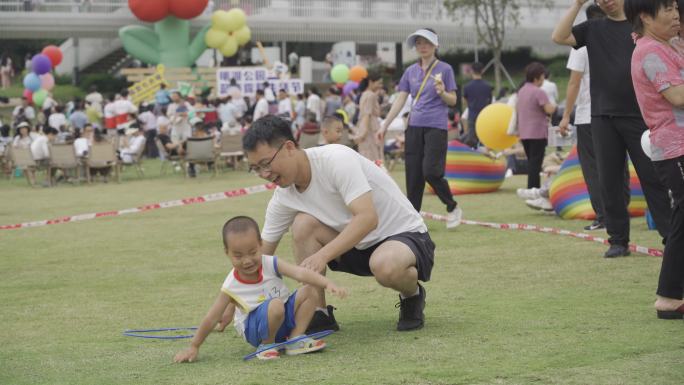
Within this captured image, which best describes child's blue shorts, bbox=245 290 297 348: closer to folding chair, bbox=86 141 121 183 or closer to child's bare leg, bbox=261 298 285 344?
child's bare leg, bbox=261 298 285 344

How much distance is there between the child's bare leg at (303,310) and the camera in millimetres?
5570

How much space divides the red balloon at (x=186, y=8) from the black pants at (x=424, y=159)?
27.8 metres

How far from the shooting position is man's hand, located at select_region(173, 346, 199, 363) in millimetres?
5375

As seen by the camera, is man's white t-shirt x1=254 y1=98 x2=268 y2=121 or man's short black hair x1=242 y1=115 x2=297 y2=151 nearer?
man's short black hair x1=242 y1=115 x2=297 y2=151

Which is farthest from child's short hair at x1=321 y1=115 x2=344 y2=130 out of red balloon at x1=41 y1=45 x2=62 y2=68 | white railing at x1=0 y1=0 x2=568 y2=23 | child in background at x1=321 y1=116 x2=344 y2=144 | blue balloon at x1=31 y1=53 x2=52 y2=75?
white railing at x1=0 y1=0 x2=568 y2=23

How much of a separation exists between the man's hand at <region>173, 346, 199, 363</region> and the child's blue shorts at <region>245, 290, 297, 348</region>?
29 centimetres

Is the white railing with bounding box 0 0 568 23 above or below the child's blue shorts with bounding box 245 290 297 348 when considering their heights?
above

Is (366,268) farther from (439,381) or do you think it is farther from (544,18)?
(544,18)

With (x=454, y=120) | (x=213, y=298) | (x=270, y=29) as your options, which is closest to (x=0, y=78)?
(x=270, y=29)

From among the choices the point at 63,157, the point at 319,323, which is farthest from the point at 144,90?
the point at 319,323

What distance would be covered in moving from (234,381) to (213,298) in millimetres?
2755

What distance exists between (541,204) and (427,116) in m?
2.33

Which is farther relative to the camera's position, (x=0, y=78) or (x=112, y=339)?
(x=0, y=78)

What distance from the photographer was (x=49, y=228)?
13883 millimetres
